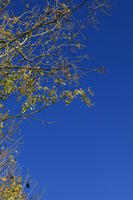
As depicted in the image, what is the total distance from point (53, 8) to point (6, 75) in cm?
221

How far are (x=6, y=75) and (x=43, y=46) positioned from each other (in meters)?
1.43

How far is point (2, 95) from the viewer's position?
11719 millimetres

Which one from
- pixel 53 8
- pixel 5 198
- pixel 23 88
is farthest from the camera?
pixel 5 198

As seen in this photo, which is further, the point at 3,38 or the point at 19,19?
the point at 19,19

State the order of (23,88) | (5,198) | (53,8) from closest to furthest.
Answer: (53,8), (23,88), (5,198)

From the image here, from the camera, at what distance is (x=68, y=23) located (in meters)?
11.9

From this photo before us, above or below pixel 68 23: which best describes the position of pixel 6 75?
below

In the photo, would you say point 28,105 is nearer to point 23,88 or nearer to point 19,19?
point 23,88

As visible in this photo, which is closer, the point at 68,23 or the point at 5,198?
the point at 68,23

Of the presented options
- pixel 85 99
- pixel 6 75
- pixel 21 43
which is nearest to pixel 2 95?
pixel 6 75

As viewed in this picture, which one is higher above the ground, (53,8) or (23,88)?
(53,8)

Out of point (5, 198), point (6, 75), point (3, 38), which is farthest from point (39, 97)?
point (5, 198)

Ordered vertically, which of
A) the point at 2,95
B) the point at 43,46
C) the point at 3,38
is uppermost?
the point at 43,46

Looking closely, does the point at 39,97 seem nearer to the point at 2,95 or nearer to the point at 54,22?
the point at 2,95
